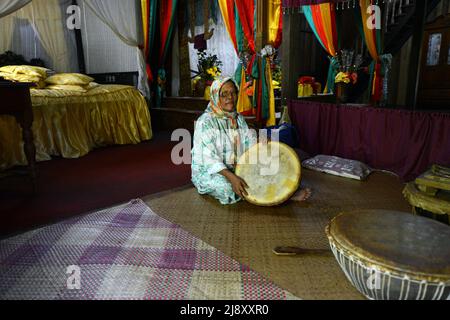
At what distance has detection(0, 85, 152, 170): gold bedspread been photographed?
3936 millimetres

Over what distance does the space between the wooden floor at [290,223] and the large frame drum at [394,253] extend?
32 centimetres

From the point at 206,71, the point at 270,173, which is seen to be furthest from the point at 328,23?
the point at 270,173

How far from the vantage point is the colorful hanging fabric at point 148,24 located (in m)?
6.20

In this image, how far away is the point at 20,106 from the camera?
2.89 metres

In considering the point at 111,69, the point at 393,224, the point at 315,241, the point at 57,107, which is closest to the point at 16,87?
the point at 57,107

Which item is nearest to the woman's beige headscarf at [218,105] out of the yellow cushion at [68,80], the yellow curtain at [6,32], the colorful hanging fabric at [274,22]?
the colorful hanging fabric at [274,22]

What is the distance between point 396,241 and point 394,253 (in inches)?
3.1

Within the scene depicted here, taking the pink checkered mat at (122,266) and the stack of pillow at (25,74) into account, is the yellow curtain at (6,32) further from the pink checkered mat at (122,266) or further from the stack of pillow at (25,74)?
the pink checkered mat at (122,266)

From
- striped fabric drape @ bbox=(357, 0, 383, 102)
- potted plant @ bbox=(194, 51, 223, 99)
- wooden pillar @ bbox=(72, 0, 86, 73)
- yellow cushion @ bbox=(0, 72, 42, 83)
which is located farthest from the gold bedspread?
striped fabric drape @ bbox=(357, 0, 383, 102)

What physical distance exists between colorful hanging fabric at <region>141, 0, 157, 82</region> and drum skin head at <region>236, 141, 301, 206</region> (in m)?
4.84

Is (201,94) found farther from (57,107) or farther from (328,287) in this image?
(328,287)

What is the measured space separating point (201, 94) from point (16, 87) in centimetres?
397

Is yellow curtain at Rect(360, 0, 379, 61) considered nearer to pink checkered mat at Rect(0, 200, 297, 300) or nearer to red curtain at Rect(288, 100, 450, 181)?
red curtain at Rect(288, 100, 450, 181)

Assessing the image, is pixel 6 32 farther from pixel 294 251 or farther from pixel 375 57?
pixel 294 251
